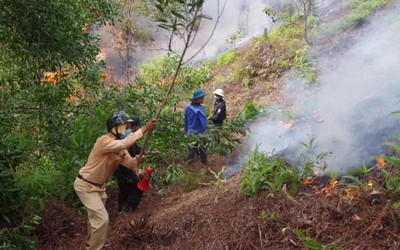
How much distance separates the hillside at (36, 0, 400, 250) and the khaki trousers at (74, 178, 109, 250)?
1.37 feet

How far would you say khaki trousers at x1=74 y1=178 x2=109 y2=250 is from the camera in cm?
532

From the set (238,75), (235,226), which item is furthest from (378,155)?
(238,75)

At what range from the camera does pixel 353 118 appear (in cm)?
648

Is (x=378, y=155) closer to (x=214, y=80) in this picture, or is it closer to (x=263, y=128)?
(x=263, y=128)

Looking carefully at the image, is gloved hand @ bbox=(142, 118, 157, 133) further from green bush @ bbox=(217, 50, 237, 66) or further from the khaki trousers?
green bush @ bbox=(217, 50, 237, 66)

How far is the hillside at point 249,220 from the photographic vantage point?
4.34m

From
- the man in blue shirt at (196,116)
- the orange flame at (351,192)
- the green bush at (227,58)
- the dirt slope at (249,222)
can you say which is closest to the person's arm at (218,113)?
the man in blue shirt at (196,116)

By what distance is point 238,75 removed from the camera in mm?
14852

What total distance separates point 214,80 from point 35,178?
32.0 feet

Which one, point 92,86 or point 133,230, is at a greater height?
point 92,86

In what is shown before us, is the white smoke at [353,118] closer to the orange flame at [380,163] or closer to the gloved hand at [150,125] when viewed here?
the orange flame at [380,163]

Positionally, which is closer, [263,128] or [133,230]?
[133,230]

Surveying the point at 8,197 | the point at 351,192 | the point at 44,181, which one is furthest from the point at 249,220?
the point at 44,181

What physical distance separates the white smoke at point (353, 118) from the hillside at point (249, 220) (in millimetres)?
684
